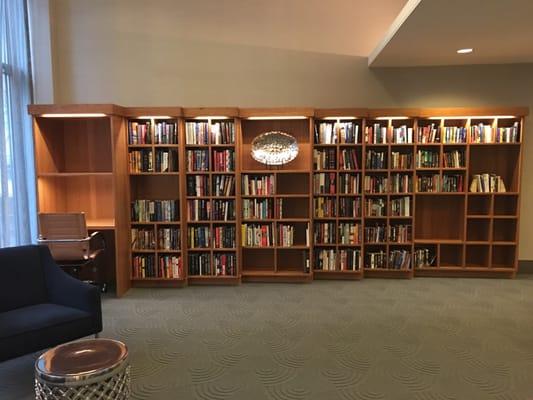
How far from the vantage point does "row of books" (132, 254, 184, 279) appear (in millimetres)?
4887

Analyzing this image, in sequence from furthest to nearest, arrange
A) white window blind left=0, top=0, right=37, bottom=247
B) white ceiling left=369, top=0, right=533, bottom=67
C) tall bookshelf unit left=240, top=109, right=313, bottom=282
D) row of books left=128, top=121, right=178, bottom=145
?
tall bookshelf unit left=240, top=109, right=313, bottom=282 → row of books left=128, top=121, right=178, bottom=145 → white window blind left=0, top=0, right=37, bottom=247 → white ceiling left=369, top=0, right=533, bottom=67

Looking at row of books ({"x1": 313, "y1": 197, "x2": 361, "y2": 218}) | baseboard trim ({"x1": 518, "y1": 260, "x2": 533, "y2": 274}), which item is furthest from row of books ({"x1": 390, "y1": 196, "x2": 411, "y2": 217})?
baseboard trim ({"x1": 518, "y1": 260, "x2": 533, "y2": 274})

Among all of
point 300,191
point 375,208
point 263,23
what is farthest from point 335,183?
point 263,23

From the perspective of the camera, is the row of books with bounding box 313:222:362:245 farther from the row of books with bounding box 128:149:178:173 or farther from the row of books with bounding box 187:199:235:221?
the row of books with bounding box 128:149:178:173

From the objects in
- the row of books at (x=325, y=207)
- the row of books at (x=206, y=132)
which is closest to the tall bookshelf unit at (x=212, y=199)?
the row of books at (x=206, y=132)

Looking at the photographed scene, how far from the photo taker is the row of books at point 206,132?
484 centimetres

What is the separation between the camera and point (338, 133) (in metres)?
5.02

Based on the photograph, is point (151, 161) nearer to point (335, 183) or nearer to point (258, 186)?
point (258, 186)

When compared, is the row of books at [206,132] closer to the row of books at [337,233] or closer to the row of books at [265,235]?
the row of books at [265,235]

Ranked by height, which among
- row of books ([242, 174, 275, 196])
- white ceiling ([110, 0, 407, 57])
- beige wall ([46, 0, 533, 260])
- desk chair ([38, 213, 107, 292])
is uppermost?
white ceiling ([110, 0, 407, 57])

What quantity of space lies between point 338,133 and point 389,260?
5.79 feet

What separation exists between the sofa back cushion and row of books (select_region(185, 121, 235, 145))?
218 cm

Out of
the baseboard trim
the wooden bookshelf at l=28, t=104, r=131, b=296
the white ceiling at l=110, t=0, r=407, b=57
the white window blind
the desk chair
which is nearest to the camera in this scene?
the desk chair

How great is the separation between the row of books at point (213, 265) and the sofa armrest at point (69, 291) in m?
1.92
